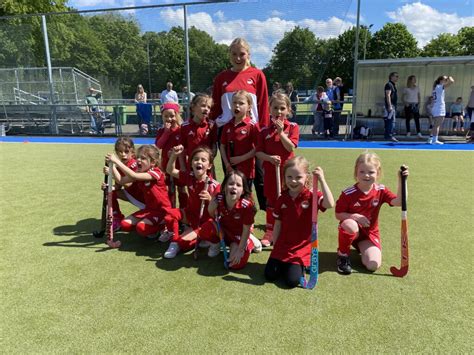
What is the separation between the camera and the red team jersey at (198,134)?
12.6 ft

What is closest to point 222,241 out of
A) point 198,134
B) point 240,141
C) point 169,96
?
point 240,141

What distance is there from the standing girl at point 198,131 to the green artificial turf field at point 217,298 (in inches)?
44.3

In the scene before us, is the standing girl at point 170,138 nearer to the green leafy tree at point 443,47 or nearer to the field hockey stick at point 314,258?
the field hockey stick at point 314,258

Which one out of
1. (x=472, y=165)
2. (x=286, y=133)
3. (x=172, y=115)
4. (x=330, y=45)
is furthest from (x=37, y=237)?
(x=330, y=45)

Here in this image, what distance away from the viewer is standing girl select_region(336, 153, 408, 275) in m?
3.05

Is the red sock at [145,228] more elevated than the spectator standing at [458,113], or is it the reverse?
the spectator standing at [458,113]

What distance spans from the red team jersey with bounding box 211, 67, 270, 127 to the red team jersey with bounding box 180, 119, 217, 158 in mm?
112

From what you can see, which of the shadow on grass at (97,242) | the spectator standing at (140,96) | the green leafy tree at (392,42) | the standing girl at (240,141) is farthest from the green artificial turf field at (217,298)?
the green leafy tree at (392,42)

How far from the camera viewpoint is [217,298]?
266cm

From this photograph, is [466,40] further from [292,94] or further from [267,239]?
[267,239]

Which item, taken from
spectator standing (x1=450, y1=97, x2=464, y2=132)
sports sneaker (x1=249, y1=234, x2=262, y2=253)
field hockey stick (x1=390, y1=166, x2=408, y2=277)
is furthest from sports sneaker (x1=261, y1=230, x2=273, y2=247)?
spectator standing (x1=450, y1=97, x2=464, y2=132)

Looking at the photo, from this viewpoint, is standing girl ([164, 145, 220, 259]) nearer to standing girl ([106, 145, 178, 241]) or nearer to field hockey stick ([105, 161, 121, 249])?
standing girl ([106, 145, 178, 241])

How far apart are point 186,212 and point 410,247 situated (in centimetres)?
233

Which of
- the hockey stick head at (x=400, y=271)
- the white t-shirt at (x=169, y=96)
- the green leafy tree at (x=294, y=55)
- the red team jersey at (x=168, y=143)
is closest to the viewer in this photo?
the hockey stick head at (x=400, y=271)
